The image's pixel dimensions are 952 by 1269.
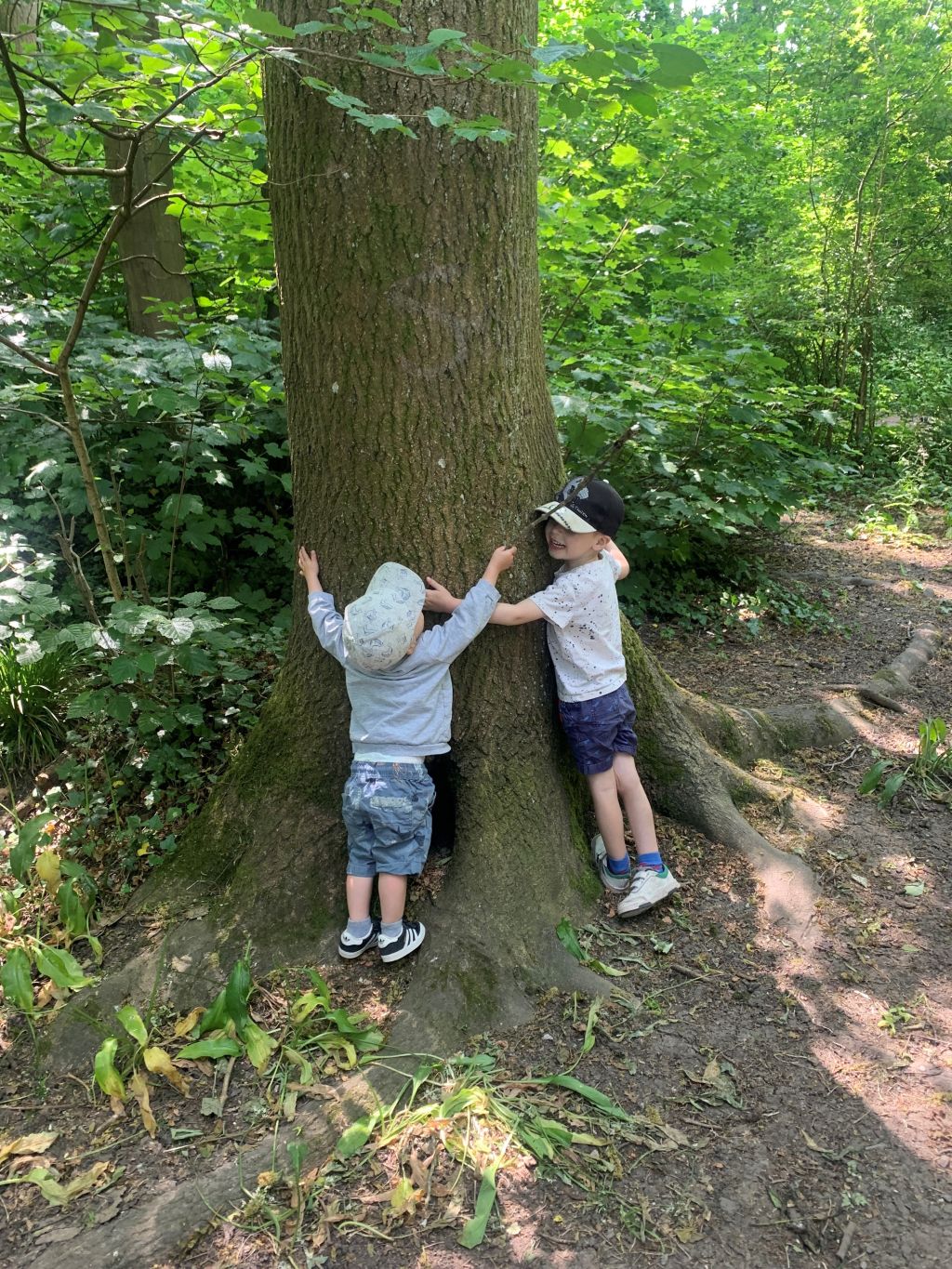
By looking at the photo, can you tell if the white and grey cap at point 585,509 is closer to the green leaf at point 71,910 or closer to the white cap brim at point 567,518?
the white cap brim at point 567,518

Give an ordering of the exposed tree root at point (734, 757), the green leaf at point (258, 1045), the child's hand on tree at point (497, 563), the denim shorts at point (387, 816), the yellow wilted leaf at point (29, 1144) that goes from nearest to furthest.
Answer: the yellow wilted leaf at point (29, 1144) < the green leaf at point (258, 1045) < the denim shorts at point (387, 816) < the child's hand on tree at point (497, 563) < the exposed tree root at point (734, 757)

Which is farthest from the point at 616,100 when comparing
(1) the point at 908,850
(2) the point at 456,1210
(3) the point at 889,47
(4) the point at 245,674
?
(3) the point at 889,47

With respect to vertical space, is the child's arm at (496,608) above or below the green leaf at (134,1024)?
above

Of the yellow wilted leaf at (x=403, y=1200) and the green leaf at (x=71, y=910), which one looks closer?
the yellow wilted leaf at (x=403, y=1200)

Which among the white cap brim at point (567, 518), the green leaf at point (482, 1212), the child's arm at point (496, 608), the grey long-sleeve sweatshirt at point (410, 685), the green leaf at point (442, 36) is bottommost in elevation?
the green leaf at point (482, 1212)

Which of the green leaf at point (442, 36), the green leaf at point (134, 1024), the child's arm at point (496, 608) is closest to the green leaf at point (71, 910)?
the green leaf at point (134, 1024)

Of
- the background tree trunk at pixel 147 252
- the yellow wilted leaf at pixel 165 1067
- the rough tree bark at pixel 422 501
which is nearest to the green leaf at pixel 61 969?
the rough tree bark at pixel 422 501

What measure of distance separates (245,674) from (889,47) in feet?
42.8

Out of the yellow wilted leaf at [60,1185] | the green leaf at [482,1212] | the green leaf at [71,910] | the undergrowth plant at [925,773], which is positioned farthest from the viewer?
the undergrowth plant at [925,773]

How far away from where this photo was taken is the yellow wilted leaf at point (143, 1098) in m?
2.29

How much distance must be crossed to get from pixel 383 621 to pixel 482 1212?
1.67m

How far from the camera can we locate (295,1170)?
82.2 inches

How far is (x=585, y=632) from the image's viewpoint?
3070 mm

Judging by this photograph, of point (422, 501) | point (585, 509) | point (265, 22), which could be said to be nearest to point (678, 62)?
point (265, 22)
